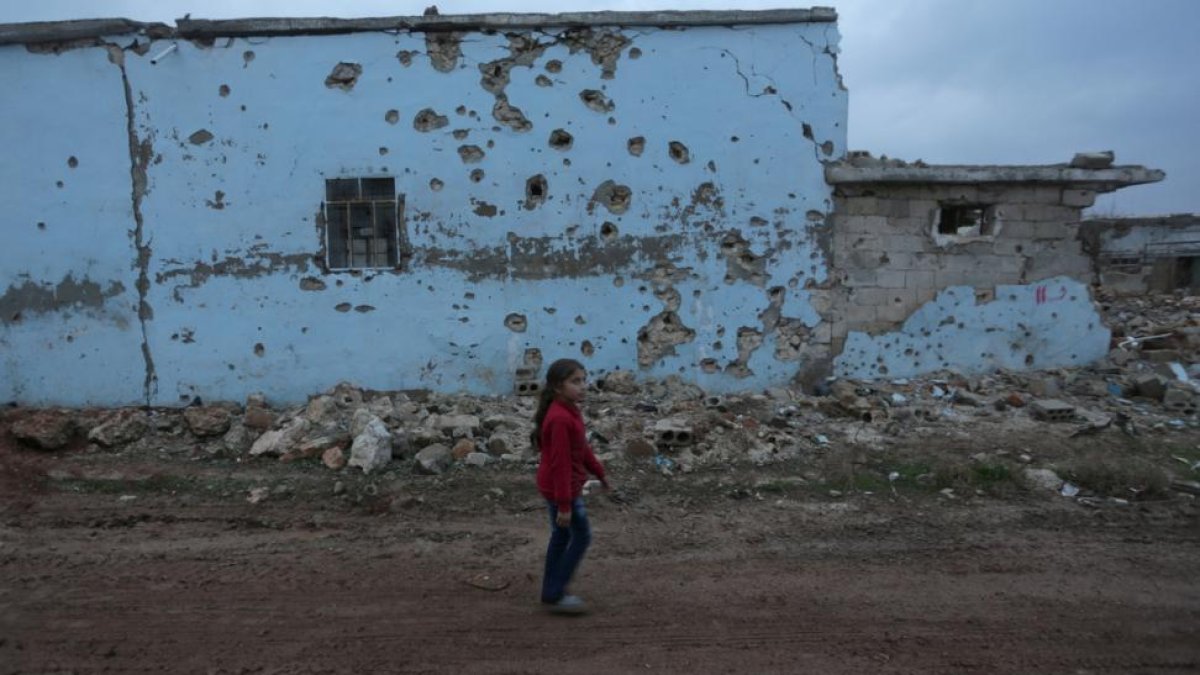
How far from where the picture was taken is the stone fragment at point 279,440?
6059 mm

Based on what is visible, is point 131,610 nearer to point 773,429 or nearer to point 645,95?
point 773,429

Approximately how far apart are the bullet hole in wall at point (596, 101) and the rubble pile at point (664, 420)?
9.00ft

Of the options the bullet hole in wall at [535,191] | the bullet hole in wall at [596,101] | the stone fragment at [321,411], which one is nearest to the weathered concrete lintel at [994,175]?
the bullet hole in wall at [596,101]

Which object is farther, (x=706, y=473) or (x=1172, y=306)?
(x=1172, y=306)

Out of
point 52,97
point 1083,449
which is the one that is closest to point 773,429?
point 1083,449

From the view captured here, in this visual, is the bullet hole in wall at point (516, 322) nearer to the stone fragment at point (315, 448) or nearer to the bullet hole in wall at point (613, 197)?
the bullet hole in wall at point (613, 197)

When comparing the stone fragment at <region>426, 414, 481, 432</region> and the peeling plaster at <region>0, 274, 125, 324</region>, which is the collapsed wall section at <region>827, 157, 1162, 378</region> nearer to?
the stone fragment at <region>426, 414, 481, 432</region>

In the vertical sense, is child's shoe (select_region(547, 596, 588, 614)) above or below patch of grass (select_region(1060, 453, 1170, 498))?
below

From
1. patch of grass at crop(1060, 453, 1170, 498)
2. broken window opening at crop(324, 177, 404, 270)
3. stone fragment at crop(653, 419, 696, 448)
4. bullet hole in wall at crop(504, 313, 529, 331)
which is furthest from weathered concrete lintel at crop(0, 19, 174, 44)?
patch of grass at crop(1060, 453, 1170, 498)

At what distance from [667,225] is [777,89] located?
1796 mm

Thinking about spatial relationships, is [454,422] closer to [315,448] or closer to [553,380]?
[315,448]

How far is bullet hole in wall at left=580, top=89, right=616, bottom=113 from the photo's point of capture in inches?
284

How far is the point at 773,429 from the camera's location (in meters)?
6.46

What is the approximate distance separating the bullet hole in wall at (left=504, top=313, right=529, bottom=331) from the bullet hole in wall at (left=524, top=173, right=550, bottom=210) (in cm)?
113
